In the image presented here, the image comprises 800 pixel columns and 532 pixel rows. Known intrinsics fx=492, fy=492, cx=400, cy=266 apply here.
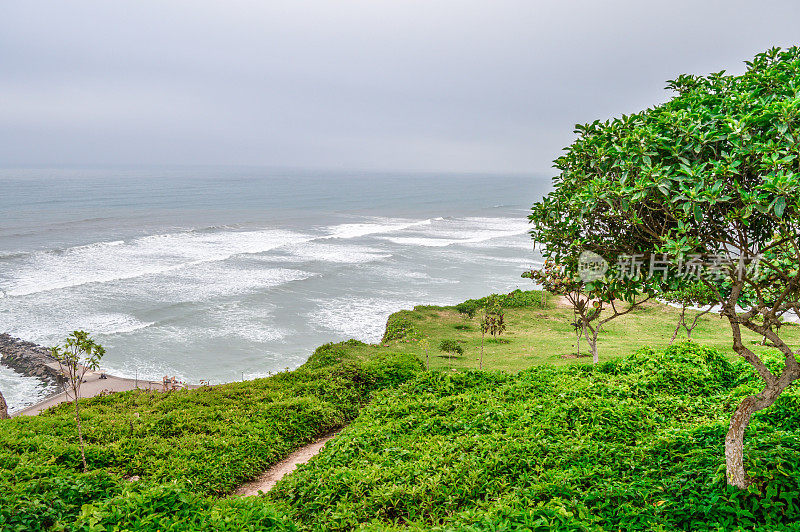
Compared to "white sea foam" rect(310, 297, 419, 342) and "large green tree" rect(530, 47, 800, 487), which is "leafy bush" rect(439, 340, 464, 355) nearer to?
"white sea foam" rect(310, 297, 419, 342)

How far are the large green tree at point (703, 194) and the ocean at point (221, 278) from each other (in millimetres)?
20108

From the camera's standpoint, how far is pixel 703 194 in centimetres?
460

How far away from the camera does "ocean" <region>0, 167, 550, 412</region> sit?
2627 centimetres

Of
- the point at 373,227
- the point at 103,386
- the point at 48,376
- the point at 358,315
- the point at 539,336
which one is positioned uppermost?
the point at 373,227

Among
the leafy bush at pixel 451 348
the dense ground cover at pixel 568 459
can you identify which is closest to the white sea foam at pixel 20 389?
the dense ground cover at pixel 568 459

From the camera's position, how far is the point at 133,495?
6.68m

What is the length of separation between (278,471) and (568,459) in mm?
6388

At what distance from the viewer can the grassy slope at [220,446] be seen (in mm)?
6609

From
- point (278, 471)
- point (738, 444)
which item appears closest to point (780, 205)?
point (738, 444)

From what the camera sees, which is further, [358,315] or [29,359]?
[358,315]

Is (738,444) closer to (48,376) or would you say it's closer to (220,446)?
(220,446)

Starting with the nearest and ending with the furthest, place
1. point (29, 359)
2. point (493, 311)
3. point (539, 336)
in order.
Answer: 1. point (29, 359)
2. point (539, 336)
3. point (493, 311)

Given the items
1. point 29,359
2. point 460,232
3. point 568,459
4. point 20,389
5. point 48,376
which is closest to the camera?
point 568,459

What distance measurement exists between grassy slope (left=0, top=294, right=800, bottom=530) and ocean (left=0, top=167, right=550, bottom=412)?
9.10 metres
